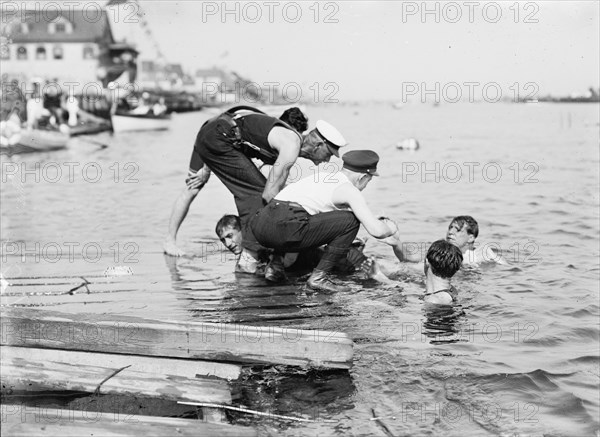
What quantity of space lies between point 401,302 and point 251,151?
2279 millimetres

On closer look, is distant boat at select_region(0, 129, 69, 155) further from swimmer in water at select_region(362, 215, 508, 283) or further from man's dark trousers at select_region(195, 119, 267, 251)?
→ swimmer in water at select_region(362, 215, 508, 283)

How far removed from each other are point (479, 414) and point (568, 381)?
104cm

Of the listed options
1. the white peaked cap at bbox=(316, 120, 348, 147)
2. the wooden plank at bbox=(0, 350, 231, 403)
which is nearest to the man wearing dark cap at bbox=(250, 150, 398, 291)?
the white peaked cap at bbox=(316, 120, 348, 147)

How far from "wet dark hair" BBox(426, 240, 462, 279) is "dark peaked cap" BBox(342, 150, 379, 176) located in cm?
92

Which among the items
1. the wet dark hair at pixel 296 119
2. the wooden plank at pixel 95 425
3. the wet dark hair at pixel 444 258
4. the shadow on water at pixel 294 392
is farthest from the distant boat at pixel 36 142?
the wooden plank at pixel 95 425

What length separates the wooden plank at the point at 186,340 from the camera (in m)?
5.12

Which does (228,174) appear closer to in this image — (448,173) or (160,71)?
(448,173)

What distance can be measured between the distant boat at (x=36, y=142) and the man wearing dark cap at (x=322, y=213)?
21.1 m

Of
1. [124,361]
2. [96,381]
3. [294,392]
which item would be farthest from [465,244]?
[96,381]

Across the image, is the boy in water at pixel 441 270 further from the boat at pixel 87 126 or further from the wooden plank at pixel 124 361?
the boat at pixel 87 126

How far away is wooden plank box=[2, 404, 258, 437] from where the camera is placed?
3.81m

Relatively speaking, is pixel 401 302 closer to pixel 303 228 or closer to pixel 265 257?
pixel 303 228

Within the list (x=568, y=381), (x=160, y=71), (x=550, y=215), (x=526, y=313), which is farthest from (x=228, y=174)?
(x=160, y=71)

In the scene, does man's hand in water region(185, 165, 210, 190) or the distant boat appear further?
the distant boat
